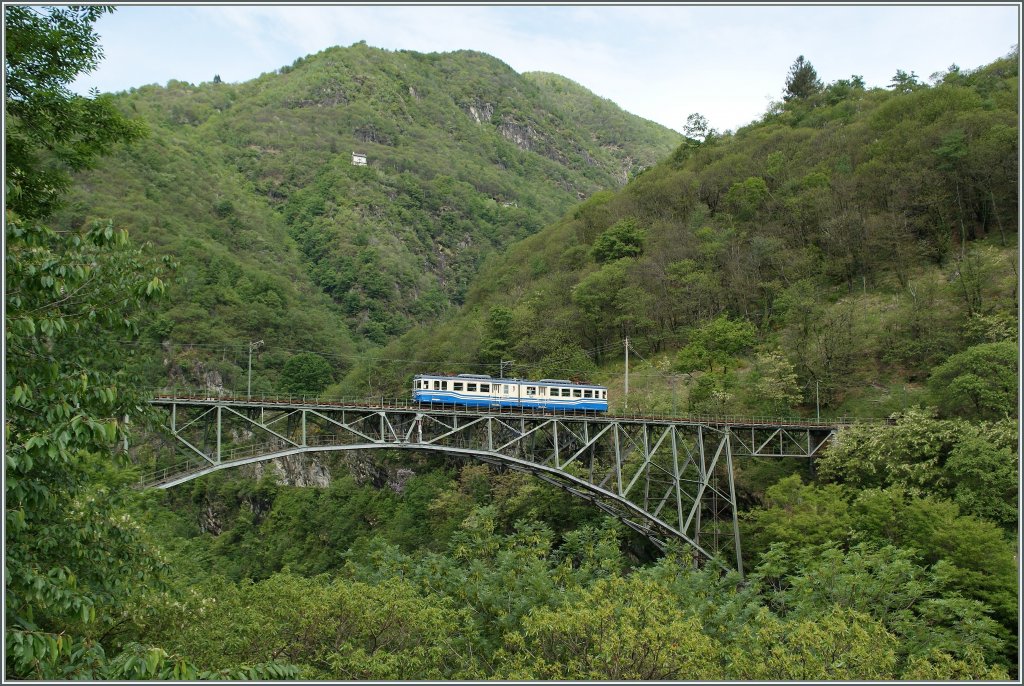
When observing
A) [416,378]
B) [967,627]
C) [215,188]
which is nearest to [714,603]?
[967,627]

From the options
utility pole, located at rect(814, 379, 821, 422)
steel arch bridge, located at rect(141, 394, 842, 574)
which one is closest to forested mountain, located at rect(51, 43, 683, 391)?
steel arch bridge, located at rect(141, 394, 842, 574)

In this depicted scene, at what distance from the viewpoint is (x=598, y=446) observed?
128 ft

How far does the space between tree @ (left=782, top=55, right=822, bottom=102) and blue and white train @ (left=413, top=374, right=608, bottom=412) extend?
6983 centimetres

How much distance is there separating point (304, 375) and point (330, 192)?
61064mm

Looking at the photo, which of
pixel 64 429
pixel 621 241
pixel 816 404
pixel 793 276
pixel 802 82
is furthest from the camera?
pixel 802 82

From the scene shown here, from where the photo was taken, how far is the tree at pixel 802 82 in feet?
297

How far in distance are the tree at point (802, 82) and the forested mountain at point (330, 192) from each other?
4784cm

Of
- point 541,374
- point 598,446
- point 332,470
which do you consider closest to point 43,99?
point 598,446

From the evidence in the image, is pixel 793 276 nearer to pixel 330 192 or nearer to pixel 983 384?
pixel 983 384

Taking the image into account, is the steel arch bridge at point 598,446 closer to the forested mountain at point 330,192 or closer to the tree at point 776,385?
the tree at point 776,385

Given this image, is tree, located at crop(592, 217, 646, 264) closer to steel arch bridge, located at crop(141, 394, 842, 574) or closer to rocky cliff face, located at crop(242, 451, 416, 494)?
rocky cliff face, located at crop(242, 451, 416, 494)

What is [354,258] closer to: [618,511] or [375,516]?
[375,516]

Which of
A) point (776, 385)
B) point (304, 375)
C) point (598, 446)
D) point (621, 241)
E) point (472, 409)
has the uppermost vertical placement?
point (621, 241)

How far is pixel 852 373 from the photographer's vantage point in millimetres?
40062
